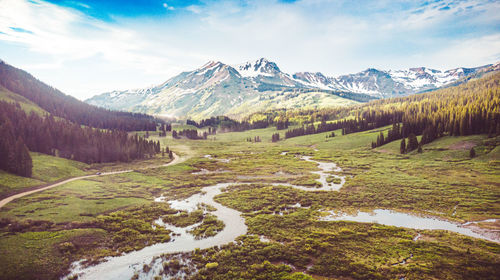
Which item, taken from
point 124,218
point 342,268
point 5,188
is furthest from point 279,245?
point 5,188

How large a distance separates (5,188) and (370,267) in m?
76.5

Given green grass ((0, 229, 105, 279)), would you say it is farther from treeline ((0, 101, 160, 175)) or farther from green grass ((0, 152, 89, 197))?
treeline ((0, 101, 160, 175))

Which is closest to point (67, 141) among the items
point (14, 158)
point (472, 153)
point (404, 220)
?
point (14, 158)

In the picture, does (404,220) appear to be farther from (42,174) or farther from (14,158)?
(14,158)

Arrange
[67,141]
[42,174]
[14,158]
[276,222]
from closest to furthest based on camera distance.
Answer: [276,222]
[14,158]
[42,174]
[67,141]

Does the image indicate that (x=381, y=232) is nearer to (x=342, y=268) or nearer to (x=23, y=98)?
Answer: (x=342, y=268)

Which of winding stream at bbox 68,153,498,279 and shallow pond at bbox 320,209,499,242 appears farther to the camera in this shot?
shallow pond at bbox 320,209,499,242

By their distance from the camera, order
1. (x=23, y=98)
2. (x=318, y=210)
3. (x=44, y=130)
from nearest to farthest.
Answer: (x=318, y=210)
(x=44, y=130)
(x=23, y=98)

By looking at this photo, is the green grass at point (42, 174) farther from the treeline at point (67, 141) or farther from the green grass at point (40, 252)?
the green grass at point (40, 252)

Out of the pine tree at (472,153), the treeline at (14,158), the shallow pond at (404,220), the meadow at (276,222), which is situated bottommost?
the shallow pond at (404,220)

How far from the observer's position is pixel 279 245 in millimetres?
33188

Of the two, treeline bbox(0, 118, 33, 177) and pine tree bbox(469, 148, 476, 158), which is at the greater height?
treeline bbox(0, 118, 33, 177)

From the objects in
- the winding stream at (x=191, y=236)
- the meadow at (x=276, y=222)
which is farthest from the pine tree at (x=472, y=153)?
the winding stream at (x=191, y=236)

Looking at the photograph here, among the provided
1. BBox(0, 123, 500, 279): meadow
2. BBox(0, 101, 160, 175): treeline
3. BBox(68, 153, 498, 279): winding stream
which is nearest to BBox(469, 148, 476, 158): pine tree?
BBox(0, 123, 500, 279): meadow
